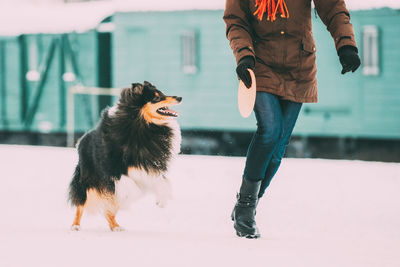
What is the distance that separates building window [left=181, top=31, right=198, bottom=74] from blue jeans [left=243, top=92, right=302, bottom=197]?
9391mm

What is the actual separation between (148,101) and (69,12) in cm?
1152

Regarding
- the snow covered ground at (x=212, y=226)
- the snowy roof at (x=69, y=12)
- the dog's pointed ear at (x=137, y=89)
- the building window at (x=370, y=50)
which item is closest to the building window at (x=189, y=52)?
the snowy roof at (x=69, y=12)

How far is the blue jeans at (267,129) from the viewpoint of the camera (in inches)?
130

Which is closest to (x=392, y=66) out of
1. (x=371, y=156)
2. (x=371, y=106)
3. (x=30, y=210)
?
(x=371, y=106)

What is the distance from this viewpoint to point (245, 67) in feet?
10.5

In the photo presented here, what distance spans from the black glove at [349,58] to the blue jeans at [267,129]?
0.36 m

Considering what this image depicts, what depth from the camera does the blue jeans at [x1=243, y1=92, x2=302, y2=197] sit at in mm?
3299

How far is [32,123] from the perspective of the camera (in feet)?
47.2

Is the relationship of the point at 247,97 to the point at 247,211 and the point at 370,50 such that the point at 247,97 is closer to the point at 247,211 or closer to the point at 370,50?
the point at 247,211

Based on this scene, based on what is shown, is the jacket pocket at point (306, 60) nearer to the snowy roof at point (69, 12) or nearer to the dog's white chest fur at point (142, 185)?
the dog's white chest fur at point (142, 185)

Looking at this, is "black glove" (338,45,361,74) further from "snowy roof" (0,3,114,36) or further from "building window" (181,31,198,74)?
"snowy roof" (0,3,114,36)

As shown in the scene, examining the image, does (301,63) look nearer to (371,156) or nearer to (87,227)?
(87,227)

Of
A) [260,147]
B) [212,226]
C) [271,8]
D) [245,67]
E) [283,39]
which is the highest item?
[271,8]

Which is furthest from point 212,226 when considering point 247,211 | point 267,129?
point 267,129
